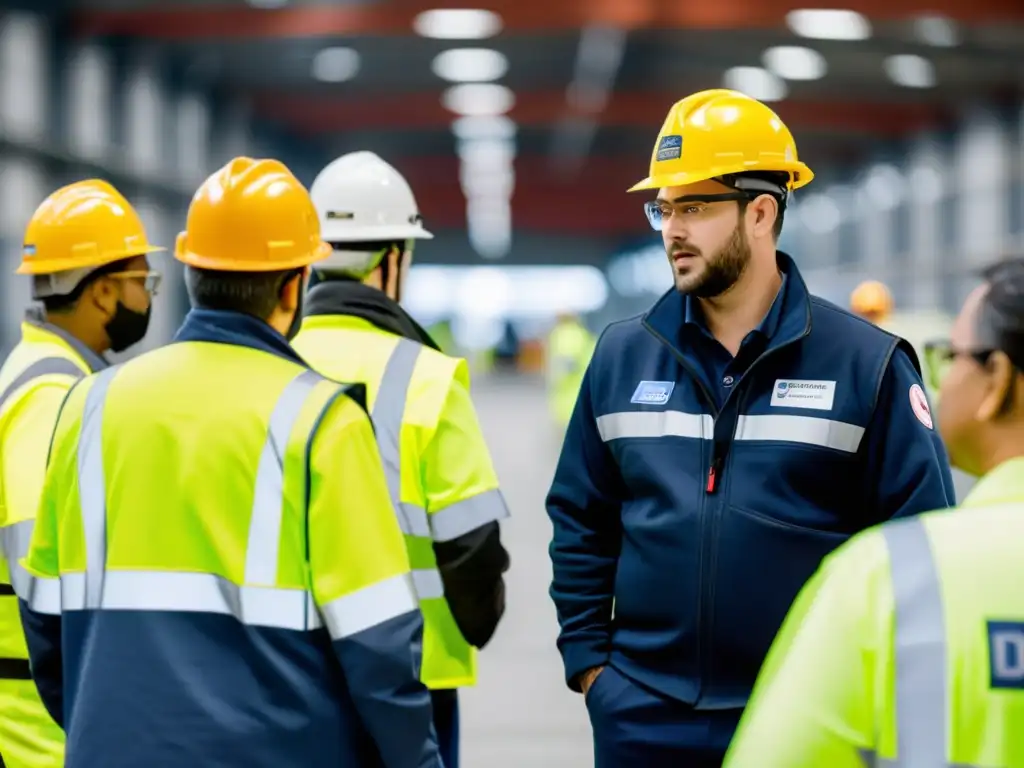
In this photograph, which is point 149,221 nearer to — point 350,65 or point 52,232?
point 350,65

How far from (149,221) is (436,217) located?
2548 centimetres

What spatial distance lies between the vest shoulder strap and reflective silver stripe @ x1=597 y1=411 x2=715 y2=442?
1241 millimetres

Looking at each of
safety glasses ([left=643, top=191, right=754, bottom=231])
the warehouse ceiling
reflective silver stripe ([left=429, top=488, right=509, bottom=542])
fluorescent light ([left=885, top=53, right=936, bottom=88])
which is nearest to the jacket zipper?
safety glasses ([left=643, top=191, right=754, bottom=231])

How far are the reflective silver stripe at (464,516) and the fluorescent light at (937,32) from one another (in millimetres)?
18049

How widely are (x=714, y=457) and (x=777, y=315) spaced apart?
0.34 metres

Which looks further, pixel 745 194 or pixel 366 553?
pixel 745 194

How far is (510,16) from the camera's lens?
18547 millimetres

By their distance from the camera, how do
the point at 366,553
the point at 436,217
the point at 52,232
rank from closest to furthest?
the point at 366,553
the point at 52,232
the point at 436,217

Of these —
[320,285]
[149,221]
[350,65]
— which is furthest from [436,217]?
[320,285]

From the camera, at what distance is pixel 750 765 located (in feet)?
5.12

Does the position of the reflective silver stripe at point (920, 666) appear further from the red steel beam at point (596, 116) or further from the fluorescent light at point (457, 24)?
the red steel beam at point (596, 116)

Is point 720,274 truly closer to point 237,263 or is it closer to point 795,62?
point 237,263

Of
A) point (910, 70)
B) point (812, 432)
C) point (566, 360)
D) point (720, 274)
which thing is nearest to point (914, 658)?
point (812, 432)

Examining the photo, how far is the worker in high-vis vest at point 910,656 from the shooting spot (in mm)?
1483
